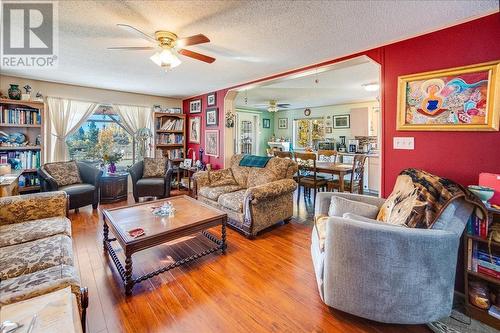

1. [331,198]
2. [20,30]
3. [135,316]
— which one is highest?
[20,30]

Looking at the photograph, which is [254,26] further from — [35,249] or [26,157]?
[26,157]

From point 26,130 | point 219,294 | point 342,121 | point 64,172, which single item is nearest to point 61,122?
point 26,130

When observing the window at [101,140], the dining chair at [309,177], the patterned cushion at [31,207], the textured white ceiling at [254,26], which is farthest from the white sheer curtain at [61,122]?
the dining chair at [309,177]

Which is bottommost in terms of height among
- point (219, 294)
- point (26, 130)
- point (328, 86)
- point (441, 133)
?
point (219, 294)

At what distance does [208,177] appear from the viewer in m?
3.97

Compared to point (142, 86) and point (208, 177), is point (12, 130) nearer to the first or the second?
point (142, 86)

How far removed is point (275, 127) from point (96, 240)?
7128 millimetres

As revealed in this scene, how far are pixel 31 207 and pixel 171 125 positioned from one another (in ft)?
12.0

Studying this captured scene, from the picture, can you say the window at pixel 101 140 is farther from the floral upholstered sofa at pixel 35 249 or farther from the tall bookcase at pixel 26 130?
the floral upholstered sofa at pixel 35 249

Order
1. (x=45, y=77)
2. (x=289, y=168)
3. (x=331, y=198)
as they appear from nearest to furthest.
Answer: (x=331, y=198)
(x=289, y=168)
(x=45, y=77)

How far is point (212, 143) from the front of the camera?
5102mm

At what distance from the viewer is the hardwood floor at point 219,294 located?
164 centimetres

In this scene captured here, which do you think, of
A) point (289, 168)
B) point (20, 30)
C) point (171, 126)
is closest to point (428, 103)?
point (289, 168)

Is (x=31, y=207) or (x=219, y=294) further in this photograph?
(x=31, y=207)
